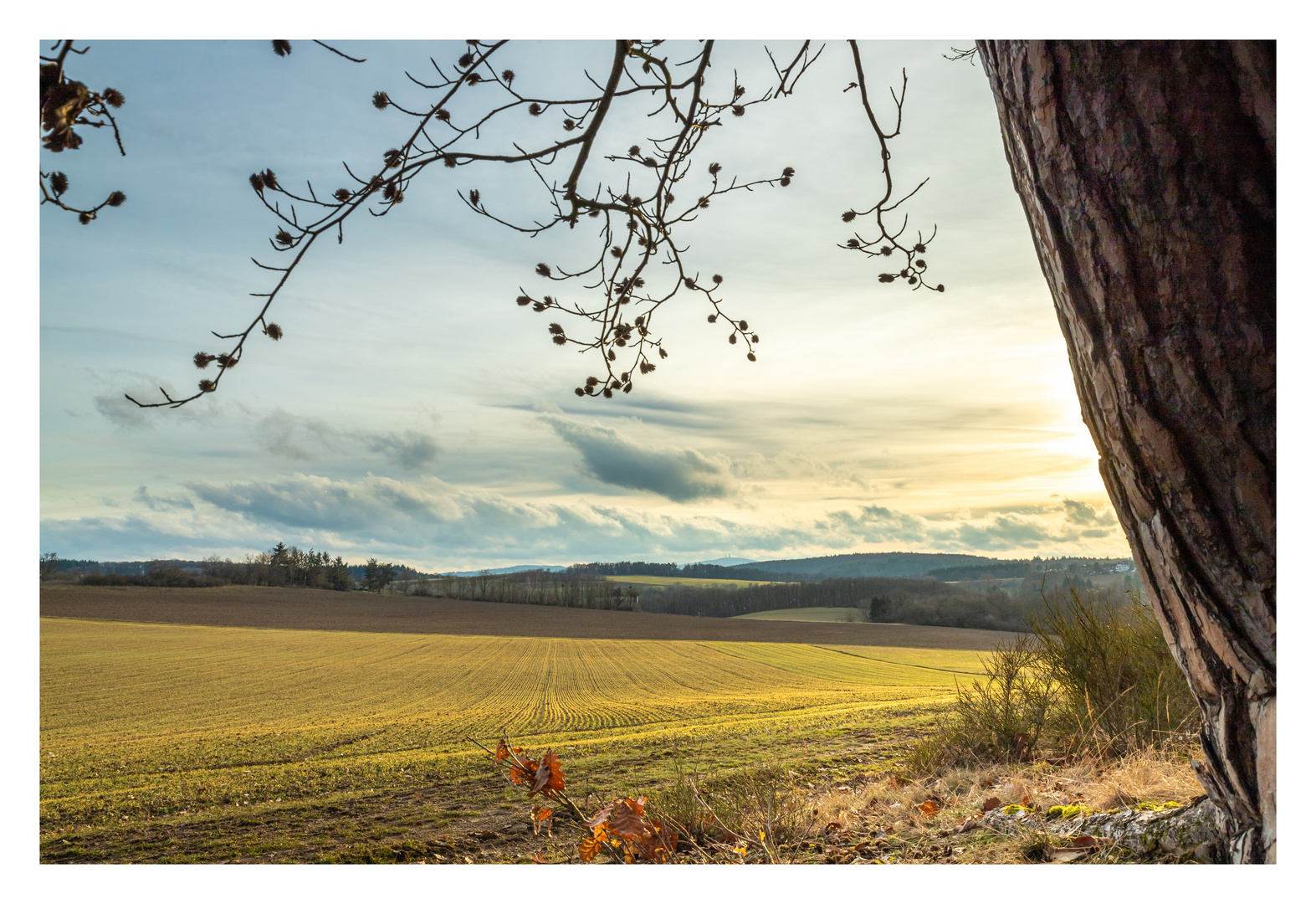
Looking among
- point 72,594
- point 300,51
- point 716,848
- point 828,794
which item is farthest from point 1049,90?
point 72,594

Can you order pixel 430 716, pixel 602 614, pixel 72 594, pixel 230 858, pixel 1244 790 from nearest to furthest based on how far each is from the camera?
pixel 1244 790 → pixel 230 858 → pixel 430 716 → pixel 72 594 → pixel 602 614

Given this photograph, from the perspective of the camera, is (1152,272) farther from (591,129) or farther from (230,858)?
(230,858)

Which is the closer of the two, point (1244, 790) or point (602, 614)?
point (1244, 790)

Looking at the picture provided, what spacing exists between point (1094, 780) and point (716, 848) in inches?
79.8

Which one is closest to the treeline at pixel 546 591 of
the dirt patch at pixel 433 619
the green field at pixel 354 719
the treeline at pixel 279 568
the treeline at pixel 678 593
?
the treeline at pixel 678 593

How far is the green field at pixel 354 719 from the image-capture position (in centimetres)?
498

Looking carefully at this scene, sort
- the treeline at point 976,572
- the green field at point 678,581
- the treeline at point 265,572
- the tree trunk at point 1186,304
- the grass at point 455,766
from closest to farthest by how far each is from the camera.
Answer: the tree trunk at point 1186,304 → the grass at point 455,766 → the treeline at point 976,572 → the treeline at point 265,572 → the green field at point 678,581

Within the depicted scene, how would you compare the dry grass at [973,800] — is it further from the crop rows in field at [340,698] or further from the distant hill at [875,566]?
the distant hill at [875,566]

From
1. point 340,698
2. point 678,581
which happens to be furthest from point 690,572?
point 340,698

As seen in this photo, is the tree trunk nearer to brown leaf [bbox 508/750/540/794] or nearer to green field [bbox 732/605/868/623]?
brown leaf [bbox 508/750/540/794]

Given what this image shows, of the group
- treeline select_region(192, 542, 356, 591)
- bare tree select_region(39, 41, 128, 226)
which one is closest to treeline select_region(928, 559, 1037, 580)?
bare tree select_region(39, 41, 128, 226)

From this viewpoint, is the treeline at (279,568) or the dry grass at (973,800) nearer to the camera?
the dry grass at (973,800)

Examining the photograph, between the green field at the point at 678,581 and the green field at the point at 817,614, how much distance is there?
2866 mm

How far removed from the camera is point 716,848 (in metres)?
3.18
